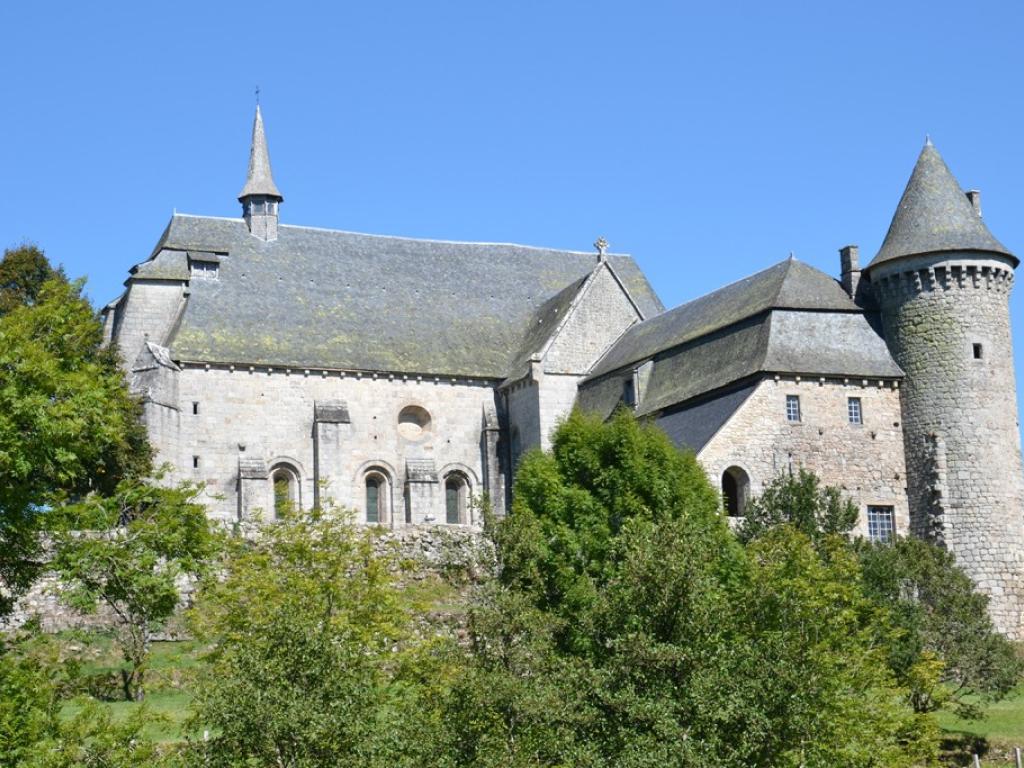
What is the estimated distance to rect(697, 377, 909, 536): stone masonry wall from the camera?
1971 inches

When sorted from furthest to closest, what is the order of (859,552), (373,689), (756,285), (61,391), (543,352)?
(543,352) → (756,285) → (859,552) → (373,689) → (61,391)

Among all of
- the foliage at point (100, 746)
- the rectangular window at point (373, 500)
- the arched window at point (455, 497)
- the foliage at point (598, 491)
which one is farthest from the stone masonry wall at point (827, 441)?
the foliage at point (100, 746)

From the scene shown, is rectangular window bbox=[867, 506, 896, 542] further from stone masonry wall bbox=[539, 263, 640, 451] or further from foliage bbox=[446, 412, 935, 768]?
foliage bbox=[446, 412, 935, 768]

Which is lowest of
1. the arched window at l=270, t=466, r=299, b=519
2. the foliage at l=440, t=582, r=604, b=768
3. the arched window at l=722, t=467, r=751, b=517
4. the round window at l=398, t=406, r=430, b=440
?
the foliage at l=440, t=582, r=604, b=768

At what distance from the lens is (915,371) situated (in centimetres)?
5203

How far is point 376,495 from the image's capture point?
61.3 meters

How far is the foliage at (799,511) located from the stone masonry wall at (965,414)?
4095 mm

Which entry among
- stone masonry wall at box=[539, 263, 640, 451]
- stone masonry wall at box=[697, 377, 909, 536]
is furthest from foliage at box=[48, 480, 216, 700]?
stone masonry wall at box=[539, 263, 640, 451]

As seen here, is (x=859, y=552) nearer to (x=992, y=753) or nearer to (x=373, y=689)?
(x=992, y=753)

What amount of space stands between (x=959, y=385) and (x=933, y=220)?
227 inches

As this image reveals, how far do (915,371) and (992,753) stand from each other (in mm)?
17991

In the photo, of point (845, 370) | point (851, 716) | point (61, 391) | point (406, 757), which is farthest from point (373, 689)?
point (845, 370)

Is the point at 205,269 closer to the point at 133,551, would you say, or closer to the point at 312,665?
the point at 133,551

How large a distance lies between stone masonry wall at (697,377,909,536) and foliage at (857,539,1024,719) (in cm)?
690
